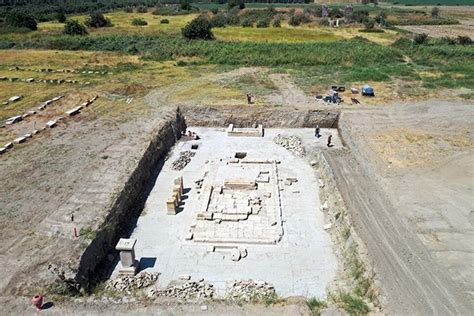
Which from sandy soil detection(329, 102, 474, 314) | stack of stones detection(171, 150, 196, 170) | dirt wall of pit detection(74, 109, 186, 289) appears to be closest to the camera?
sandy soil detection(329, 102, 474, 314)

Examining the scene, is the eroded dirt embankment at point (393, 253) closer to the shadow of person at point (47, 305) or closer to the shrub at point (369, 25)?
the shadow of person at point (47, 305)

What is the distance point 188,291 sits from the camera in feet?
47.1

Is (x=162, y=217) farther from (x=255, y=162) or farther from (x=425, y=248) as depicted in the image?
(x=425, y=248)

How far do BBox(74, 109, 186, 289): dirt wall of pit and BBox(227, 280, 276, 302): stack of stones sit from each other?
516cm

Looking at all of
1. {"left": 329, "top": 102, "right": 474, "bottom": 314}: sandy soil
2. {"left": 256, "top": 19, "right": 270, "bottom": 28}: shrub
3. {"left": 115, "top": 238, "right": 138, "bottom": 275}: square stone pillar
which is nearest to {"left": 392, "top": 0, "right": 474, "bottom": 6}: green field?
{"left": 256, "top": 19, "right": 270, "bottom": 28}: shrub

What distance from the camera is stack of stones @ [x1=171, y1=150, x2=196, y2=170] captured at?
943 inches

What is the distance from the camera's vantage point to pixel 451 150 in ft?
79.5

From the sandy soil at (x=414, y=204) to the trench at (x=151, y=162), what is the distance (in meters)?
3.81

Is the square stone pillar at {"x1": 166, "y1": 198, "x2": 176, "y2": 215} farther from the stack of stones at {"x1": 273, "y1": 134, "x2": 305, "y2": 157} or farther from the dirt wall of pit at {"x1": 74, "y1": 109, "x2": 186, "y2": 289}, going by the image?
the stack of stones at {"x1": 273, "y1": 134, "x2": 305, "y2": 157}

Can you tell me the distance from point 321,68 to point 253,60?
7067 mm

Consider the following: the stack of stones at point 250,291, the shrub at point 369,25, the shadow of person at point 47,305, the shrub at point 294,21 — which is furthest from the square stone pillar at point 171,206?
the shrub at point 294,21

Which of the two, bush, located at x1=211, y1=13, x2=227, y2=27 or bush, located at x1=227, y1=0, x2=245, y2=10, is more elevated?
bush, located at x1=227, y1=0, x2=245, y2=10

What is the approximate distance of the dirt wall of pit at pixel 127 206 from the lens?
15.2 meters

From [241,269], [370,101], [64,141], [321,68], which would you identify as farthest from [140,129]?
[321,68]
